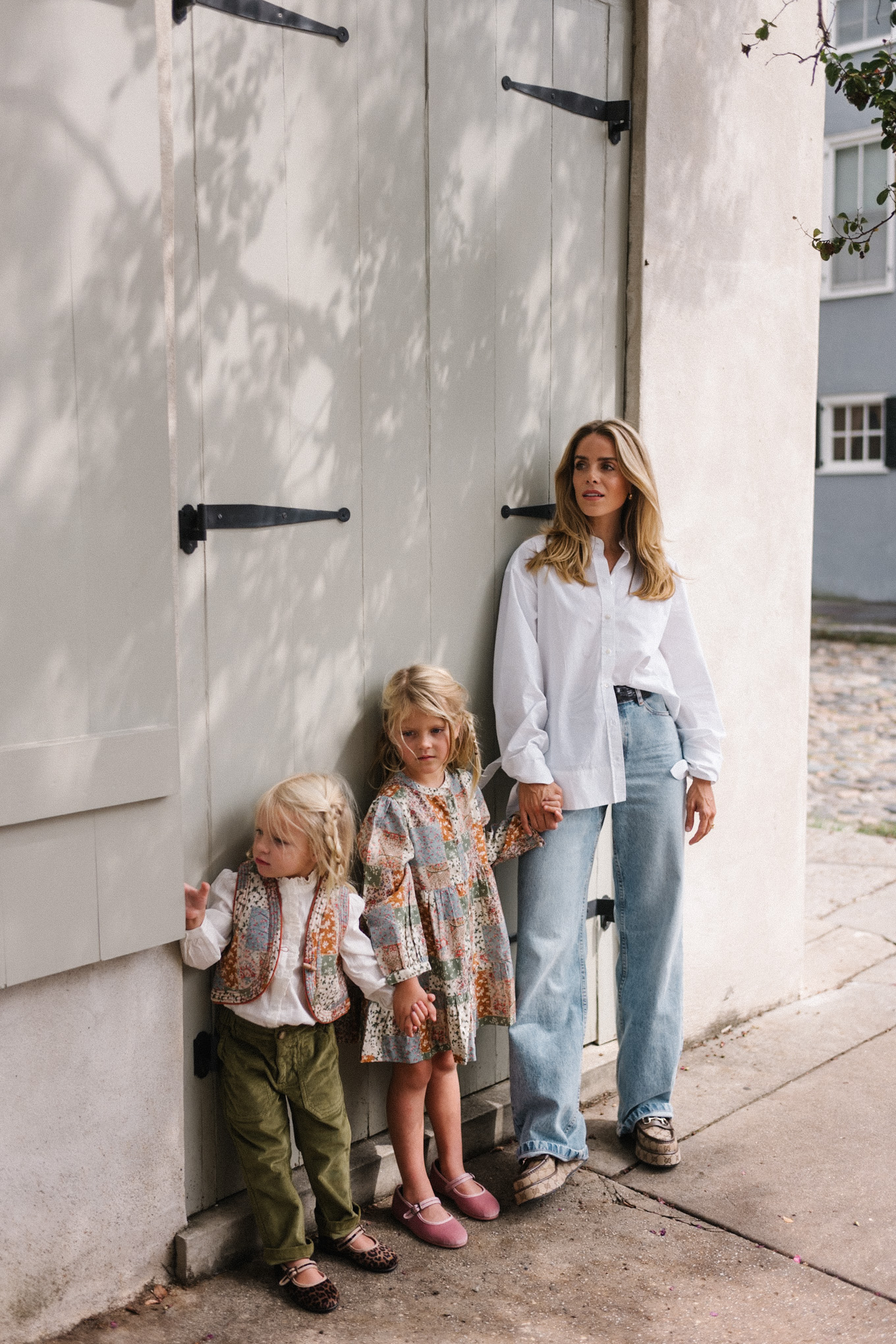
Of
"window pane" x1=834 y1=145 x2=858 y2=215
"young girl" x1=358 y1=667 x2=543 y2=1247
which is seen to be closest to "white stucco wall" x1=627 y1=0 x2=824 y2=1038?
"young girl" x1=358 y1=667 x2=543 y2=1247

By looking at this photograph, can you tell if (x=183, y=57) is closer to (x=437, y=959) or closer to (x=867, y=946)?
(x=437, y=959)

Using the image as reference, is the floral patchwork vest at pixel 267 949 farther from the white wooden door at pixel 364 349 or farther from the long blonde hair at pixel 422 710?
the long blonde hair at pixel 422 710

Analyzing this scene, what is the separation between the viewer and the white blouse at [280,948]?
8.23 ft

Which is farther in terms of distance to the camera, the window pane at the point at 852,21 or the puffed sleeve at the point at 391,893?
the window pane at the point at 852,21

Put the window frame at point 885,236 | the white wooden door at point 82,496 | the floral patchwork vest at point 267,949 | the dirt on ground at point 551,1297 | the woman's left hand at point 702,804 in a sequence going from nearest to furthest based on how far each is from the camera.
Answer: the white wooden door at point 82,496
the dirt on ground at point 551,1297
the floral patchwork vest at point 267,949
the woman's left hand at point 702,804
the window frame at point 885,236

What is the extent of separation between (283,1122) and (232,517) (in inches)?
48.9

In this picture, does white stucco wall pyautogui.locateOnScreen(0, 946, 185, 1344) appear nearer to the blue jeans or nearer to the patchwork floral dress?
the patchwork floral dress

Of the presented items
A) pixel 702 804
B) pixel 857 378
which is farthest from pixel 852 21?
pixel 702 804

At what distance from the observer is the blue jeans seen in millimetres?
2998

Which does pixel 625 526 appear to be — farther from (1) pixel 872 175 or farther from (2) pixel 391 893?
(1) pixel 872 175

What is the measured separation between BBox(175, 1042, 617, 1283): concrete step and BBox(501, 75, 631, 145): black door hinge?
8.21 ft

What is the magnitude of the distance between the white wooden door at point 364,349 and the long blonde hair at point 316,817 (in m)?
0.10

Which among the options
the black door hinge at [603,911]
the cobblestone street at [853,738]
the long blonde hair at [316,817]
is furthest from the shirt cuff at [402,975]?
the cobblestone street at [853,738]

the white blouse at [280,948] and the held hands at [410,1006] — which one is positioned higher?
the white blouse at [280,948]
